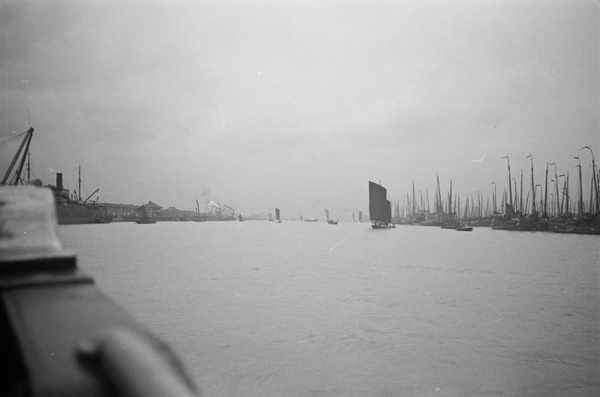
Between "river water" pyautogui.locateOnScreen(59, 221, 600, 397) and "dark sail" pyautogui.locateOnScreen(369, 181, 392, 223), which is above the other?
"dark sail" pyautogui.locateOnScreen(369, 181, 392, 223)

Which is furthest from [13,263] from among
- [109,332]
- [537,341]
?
[537,341]

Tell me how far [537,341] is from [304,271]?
1027cm

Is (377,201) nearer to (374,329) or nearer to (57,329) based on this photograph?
(374,329)

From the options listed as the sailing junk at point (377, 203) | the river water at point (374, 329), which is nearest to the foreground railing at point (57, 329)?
the river water at point (374, 329)

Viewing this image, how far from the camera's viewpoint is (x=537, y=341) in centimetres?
762

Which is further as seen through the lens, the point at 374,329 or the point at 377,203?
the point at 377,203

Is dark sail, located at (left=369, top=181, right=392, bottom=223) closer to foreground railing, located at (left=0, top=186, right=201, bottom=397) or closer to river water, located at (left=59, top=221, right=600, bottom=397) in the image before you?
river water, located at (left=59, top=221, right=600, bottom=397)

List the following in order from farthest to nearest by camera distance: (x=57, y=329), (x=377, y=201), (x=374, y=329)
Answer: (x=377, y=201)
(x=374, y=329)
(x=57, y=329)

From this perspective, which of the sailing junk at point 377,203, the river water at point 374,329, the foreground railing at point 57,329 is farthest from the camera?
the sailing junk at point 377,203

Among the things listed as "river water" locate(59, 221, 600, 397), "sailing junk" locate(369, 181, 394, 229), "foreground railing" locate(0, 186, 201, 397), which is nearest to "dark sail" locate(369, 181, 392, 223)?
"sailing junk" locate(369, 181, 394, 229)

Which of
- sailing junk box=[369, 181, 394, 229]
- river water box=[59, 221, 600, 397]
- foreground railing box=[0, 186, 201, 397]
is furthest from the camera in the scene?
sailing junk box=[369, 181, 394, 229]

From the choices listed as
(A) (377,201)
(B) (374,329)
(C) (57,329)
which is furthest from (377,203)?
(C) (57,329)

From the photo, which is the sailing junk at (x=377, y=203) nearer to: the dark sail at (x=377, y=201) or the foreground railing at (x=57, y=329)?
the dark sail at (x=377, y=201)

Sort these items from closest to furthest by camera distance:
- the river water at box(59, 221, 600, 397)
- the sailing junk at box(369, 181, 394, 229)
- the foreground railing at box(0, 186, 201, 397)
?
the foreground railing at box(0, 186, 201, 397), the river water at box(59, 221, 600, 397), the sailing junk at box(369, 181, 394, 229)
